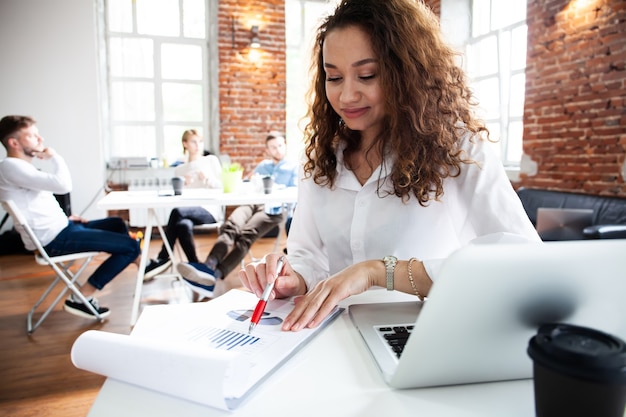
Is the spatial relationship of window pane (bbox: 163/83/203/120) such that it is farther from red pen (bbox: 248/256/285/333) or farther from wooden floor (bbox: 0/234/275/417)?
red pen (bbox: 248/256/285/333)

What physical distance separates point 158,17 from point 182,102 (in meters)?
1.11

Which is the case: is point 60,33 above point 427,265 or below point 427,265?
above

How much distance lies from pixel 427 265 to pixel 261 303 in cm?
34

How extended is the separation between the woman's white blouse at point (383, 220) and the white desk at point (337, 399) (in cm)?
50

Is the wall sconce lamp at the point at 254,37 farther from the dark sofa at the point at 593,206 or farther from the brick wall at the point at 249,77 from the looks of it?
the dark sofa at the point at 593,206

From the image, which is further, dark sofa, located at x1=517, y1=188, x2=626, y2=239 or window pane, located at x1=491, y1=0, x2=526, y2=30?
window pane, located at x1=491, y1=0, x2=526, y2=30

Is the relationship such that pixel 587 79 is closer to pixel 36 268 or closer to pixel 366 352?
pixel 366 352

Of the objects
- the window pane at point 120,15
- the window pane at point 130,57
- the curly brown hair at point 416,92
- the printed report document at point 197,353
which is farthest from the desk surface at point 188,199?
the window pane at point 120,15

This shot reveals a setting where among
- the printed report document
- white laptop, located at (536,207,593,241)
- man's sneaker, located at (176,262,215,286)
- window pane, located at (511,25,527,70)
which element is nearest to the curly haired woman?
the printed report document

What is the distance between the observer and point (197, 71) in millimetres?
6242

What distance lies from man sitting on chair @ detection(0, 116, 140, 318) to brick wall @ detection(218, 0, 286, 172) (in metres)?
3.25

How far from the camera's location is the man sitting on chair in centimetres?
286

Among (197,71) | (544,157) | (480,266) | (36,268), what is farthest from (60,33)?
(480,266)

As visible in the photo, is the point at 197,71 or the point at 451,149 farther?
the point at 197,71
